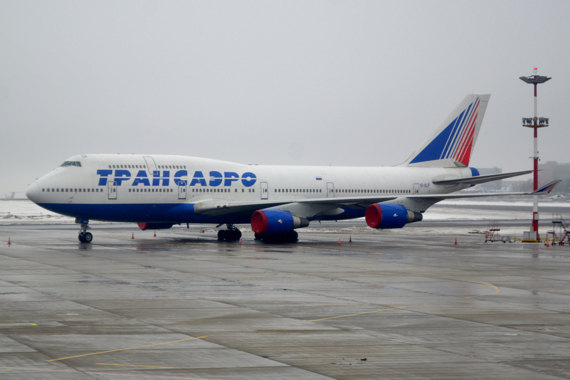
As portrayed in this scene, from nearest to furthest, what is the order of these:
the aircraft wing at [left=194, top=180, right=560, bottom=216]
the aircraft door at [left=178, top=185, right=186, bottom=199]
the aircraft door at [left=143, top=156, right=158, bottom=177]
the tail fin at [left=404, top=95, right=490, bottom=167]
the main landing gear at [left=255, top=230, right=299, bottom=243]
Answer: the aircraft door at [left=143, top=156, right=158, bottom=177] < the aircraft wing at [left=194, top=180, right=560, bottom=216] < the aircraft door at [left=178, top=185, right=186, bottom=199] < the main landing gear at [left=255, top=230, right=299, bottom=243] < the tail fin at [left=404, top=95, right=490, bottom=167]

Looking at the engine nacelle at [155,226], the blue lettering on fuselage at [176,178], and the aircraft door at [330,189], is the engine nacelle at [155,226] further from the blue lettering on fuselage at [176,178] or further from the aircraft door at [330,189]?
the aircraft door at [330,189]

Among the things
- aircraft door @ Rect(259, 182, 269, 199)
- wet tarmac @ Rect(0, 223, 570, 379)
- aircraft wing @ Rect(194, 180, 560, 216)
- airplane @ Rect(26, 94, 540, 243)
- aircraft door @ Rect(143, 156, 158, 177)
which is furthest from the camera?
aircraft door @ Rect(259, 182, 269, 199)

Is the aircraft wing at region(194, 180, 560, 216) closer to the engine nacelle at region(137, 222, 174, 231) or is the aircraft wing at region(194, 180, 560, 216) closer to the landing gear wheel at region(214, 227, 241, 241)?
the landing gear wheel at region(214, 227, 241, 241)

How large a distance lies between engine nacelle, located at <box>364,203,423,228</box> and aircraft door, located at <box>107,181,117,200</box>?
13079 mm

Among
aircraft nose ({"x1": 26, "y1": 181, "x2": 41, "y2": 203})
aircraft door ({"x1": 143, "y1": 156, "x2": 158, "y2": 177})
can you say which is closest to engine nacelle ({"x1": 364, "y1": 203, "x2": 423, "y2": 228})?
aircraft door ({"x1": 143, "y1": 156, "x2": 158, "y2": 177})

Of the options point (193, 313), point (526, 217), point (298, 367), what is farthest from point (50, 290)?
point (526, 217)

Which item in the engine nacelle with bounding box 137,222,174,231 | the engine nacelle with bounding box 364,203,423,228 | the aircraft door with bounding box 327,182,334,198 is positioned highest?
A: the aircraft door with bounding box 327,182,334,198

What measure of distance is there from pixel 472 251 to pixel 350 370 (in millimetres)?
26195

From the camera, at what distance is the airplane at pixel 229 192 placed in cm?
3922

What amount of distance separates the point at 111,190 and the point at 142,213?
2.06 m

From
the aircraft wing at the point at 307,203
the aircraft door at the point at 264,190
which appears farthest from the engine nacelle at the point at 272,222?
the aircraft door at the point at 264,190

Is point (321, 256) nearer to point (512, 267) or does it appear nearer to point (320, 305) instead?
point (512, 267)

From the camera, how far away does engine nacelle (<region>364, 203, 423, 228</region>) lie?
40.4m

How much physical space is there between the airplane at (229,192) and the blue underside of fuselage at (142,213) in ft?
0.16
